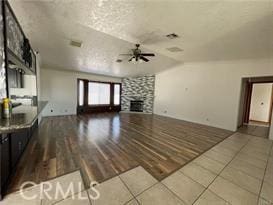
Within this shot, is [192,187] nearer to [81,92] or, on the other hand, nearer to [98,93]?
[81,92]

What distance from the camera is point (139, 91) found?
854 cm

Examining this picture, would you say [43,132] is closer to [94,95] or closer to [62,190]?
[62,190]

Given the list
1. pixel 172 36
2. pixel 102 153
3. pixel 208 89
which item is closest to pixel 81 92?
pixel 102 153

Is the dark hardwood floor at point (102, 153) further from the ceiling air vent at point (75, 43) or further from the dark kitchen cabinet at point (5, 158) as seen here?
the ceiling air vent at point (75, 43)

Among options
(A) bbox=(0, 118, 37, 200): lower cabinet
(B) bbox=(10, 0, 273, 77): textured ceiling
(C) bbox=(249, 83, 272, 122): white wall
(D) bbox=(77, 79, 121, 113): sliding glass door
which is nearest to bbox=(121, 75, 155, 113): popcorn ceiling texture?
(D) bbox=(77, 79, 121, 113): sliding glass door

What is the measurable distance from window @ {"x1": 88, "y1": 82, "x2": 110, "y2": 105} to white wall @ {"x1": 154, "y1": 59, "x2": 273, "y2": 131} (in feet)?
12.0

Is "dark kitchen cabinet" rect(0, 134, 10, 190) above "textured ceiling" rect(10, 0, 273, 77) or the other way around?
the other way around

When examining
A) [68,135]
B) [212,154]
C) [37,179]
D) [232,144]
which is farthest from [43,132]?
[232,144]

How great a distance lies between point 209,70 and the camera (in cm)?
546

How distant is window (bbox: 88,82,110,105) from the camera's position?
7.73 metres

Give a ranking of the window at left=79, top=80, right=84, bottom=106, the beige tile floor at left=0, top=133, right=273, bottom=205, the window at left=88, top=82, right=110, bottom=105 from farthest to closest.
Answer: the window at left=88, top=82, right=110, bottom=105 < the window at left=79, top=80, right=84, bottom=106 < the beige tile floor at left=0, top=133, right=273, bottom=205

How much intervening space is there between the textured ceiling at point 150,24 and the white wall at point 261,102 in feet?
12.1

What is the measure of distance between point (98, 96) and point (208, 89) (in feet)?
19.9

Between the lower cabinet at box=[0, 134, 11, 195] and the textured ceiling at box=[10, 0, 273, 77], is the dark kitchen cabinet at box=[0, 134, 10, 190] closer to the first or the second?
the lower cabinet at box=[0, 134, 11, 195]
